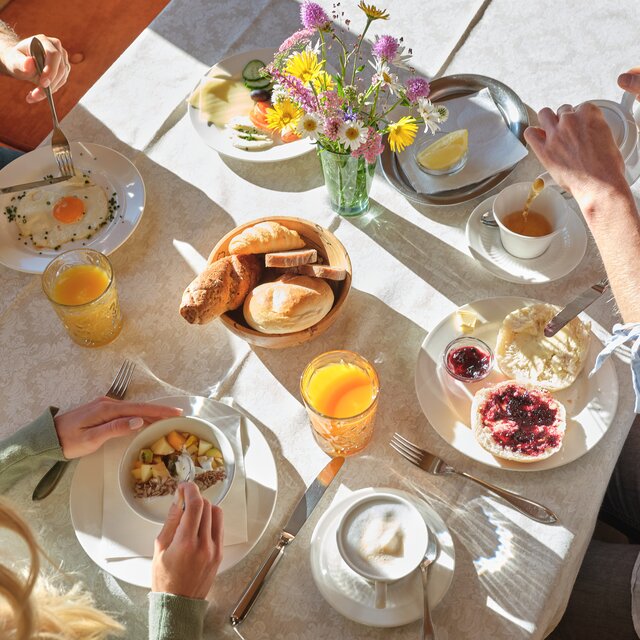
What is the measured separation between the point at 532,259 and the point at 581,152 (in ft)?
0.74

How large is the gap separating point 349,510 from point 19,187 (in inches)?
41.1

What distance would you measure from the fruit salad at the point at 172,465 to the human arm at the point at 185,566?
0.05m

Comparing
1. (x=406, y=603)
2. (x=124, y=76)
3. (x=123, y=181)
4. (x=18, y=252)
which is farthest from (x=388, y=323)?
(x=124, y=76)

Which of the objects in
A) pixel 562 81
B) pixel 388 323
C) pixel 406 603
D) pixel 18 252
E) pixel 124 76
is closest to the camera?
pixel 406 603

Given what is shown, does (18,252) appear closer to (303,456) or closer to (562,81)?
(303,456)

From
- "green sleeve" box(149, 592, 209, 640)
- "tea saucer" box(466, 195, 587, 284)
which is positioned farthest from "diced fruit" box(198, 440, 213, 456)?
"tea saucer" box(466, 195, 587, 284)

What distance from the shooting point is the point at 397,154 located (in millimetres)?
1590

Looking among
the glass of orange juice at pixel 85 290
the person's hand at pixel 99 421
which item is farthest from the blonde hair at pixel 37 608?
the glass of orange juice at pixel 85 290

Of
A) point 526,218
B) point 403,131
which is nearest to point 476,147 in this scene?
Result: point 526,218

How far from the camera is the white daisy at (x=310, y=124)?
119 centimetres

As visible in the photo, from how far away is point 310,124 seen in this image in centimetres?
120

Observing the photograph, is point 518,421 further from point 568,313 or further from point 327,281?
point 327,281

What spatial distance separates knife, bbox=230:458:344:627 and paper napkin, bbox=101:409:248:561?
0.19ft

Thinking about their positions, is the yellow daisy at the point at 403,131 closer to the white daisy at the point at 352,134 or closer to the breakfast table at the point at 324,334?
the white daisy at the point at 352,134
